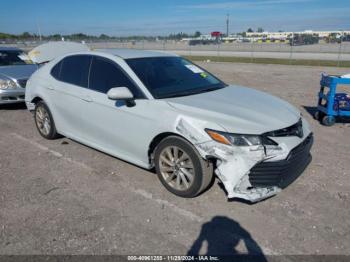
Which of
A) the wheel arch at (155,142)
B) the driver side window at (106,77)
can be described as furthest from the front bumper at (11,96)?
Result: the wheel arch at (155,142)

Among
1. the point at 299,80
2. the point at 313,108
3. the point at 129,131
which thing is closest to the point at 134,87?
the point at 129,131

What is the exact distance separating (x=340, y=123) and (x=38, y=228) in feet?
20.5

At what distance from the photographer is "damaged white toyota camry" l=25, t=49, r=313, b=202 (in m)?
3.15

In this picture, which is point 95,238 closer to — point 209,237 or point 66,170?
point 209,237

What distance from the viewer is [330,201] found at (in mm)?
3541

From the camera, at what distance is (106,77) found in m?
4.25

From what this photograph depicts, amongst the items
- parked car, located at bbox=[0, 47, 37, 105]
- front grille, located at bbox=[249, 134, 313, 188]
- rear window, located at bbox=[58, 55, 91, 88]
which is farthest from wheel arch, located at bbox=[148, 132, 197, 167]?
parked car, located at bbox=[0, 47, 37, 105]

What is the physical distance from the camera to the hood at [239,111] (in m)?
3.21

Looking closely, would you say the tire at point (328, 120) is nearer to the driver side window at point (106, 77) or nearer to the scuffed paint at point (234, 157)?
the scuffed paint at point (234, 157)

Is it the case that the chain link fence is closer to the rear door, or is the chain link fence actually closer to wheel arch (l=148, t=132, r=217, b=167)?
the rear door

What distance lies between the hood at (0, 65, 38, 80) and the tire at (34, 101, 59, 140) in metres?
2.86

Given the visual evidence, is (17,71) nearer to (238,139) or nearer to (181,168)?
(181,168)

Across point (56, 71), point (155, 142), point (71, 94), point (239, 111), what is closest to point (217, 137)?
point (239, 111)

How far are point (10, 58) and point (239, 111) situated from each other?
26.8ft
